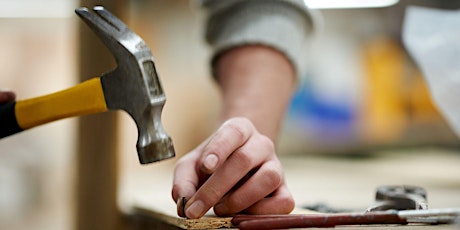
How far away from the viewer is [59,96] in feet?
2.29

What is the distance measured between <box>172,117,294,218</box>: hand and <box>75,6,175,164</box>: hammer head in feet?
0.17

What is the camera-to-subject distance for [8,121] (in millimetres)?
741

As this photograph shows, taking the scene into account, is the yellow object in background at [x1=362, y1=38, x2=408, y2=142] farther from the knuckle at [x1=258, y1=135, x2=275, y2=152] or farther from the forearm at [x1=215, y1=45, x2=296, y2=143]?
the knuckle at [x1=258, y1=135, x2=275, y2=152]

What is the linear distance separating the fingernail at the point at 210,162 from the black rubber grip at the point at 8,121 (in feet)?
0.74

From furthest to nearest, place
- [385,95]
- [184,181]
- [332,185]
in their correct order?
[385,95]
[332,185]
[184,181]

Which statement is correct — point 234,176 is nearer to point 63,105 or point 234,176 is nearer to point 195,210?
point 195,210

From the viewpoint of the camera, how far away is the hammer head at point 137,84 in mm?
630

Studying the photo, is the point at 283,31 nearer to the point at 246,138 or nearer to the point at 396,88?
the point at 246,138

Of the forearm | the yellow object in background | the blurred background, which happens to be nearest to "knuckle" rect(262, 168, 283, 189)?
the forearm

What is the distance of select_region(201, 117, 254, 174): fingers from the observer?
651mm

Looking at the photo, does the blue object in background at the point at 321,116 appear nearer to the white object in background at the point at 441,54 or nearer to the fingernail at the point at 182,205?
the white object in background at the point at 441,54

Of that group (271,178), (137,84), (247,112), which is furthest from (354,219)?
(247,112)

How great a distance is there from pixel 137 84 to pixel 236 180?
14 centimetres

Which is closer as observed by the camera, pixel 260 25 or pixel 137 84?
pixel 137 84
